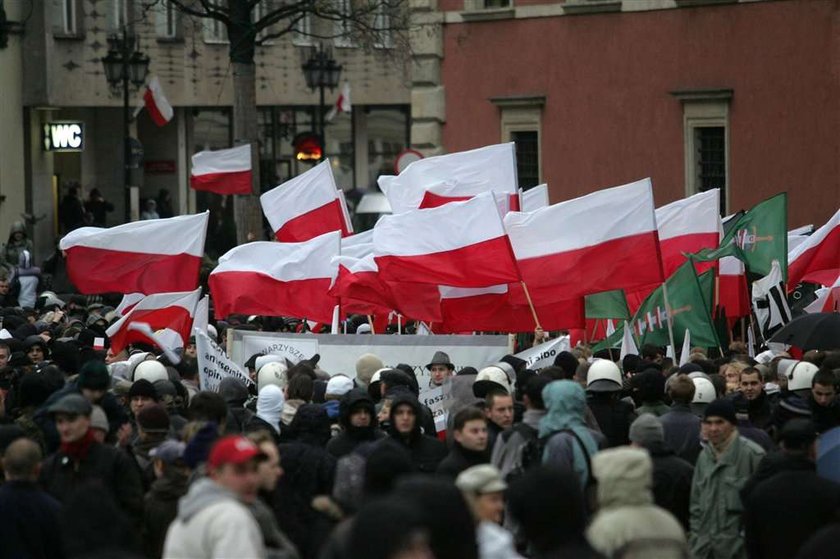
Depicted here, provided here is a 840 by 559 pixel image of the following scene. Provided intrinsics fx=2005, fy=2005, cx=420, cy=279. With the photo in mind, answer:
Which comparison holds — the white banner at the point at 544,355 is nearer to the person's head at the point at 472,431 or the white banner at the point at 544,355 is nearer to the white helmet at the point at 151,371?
the white helmet at the point at 151,371

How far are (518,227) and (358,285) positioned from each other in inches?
64.2

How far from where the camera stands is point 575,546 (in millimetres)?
7445

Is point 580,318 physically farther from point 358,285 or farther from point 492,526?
point 492,526

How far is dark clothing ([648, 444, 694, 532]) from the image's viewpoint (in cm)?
1093

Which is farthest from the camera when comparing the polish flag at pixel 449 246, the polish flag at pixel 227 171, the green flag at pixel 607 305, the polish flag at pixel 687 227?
the polish flag at pixel 227 171

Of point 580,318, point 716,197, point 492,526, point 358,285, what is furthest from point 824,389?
point 716,197

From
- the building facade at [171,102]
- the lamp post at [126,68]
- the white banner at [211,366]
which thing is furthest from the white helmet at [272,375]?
the building facade at [171,102]

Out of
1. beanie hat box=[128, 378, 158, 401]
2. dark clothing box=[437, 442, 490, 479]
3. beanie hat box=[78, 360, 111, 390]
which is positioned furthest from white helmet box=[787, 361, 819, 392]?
beanie hat box=[78, 360, 111, 390]

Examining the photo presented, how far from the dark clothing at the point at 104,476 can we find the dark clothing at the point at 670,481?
2802mm

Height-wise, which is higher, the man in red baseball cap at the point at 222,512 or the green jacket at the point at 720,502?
the man in red baseball cap at the point at 222,512

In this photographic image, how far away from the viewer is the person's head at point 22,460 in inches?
373

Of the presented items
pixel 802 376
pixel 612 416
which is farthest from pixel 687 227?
pixel 612 416

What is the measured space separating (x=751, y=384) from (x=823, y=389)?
1.25 meters

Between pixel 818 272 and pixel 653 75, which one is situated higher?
pixel 653 75
